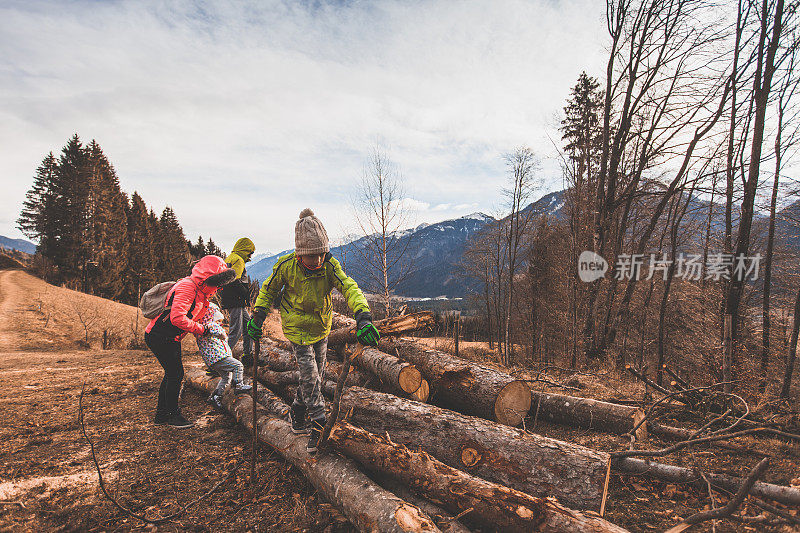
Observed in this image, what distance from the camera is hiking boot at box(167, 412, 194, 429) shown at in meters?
4.56

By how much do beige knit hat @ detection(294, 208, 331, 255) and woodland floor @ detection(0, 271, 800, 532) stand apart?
93.6 inches

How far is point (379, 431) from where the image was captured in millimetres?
3365

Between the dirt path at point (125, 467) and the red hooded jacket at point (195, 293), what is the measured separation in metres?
1.46

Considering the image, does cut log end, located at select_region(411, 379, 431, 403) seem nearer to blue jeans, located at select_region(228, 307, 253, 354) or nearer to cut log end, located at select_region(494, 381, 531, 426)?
cut log end, located at select_region(494, 381, 531, 426)

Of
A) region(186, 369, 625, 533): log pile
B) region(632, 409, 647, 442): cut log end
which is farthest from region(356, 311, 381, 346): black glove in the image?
region(632, 409, 647, 442): cut log end

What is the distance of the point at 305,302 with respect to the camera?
11.7 ft

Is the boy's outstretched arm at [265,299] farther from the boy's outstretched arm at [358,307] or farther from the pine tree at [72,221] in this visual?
the pine tree at [72,221]

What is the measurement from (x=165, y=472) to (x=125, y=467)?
0.50 metres

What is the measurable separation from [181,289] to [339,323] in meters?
3.21

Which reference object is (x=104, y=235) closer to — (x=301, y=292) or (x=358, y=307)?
(x=301, y=292)

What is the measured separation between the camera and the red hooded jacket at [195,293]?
409 centimetres

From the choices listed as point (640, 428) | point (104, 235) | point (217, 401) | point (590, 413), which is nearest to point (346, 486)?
point (217, 401)

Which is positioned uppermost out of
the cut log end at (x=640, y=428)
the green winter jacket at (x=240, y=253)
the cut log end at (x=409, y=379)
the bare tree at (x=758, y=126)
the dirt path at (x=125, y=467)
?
the bare tree at (x=758, y=126)

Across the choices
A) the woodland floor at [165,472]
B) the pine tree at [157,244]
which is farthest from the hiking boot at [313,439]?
A: the pine tree at [157,244]
